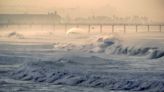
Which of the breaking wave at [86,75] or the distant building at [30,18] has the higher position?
the distant building at [30,18]

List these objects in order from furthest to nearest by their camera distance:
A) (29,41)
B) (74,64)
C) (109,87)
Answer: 1. (29,41)
2. (74,64)
3. (109,87)

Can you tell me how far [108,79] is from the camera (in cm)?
541

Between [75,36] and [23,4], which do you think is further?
[23,4]

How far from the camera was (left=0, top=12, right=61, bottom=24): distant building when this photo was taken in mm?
6055

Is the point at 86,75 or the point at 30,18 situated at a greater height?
the point at 30,18

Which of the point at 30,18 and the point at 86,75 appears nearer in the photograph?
the point at 86,75

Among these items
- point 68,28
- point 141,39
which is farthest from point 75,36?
point 141,39

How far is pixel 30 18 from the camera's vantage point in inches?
244

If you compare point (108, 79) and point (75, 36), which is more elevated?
point (75, 36)

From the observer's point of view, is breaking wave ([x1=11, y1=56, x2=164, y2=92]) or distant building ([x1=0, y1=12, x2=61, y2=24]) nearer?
breaking wave ([x1=11, y1=56, x2=164, y2=92])

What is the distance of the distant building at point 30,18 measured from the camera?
605 cm

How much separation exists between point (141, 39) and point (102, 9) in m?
0.72

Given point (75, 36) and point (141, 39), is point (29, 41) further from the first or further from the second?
point (141, 39)

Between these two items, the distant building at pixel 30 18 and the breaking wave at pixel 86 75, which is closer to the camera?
the breaking wave at pixel 86 75
